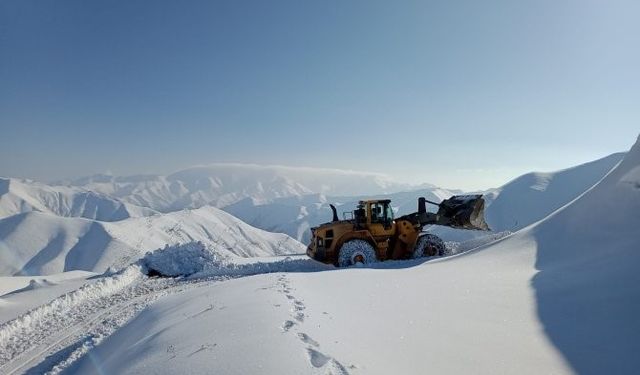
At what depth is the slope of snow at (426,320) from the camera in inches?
175

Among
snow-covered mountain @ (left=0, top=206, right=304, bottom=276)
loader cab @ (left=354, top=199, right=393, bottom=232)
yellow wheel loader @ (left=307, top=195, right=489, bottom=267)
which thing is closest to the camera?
yellow wheel loader @ (left=307, top=195, right=489, bottom=267)

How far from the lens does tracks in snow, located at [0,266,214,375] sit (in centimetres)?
730

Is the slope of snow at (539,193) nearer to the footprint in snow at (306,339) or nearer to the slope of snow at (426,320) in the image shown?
the slope of snow at (426,320)

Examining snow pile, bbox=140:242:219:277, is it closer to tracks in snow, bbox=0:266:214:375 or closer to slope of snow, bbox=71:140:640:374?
tracks in snow, bbox=0:266:214:375

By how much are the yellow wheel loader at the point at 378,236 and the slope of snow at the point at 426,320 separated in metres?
3.31

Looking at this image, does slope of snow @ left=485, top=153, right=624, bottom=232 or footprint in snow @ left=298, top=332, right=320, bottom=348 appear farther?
slope of snow @ left=485, top=153, right=624, bottom=232

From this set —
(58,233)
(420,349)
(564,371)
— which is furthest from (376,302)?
(58,233)

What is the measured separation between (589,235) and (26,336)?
1264 cm

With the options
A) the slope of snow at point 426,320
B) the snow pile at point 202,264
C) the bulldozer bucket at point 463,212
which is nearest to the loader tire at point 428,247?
the bulldozer bucket at point 463,212

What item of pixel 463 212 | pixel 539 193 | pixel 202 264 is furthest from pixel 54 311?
pixel 539 193

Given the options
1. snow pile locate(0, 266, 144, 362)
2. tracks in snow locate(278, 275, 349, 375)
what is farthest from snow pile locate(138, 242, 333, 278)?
tracks in snow locate(278, 275, 349, 375)

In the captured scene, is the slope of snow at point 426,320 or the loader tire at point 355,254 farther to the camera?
the loader tire at point 355,254

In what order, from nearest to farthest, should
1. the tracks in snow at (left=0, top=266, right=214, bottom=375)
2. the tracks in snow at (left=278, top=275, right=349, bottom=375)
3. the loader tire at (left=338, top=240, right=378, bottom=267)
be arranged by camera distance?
the tracks in snow at (left=278, top=275, right=349, bottom=375) < the tracks in snow at (left=0, top=266, right=214, bottom=375) < the loader tire at (left=338, top=240, right=378, bottom=267)

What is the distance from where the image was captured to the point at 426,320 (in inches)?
237
